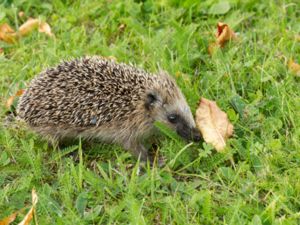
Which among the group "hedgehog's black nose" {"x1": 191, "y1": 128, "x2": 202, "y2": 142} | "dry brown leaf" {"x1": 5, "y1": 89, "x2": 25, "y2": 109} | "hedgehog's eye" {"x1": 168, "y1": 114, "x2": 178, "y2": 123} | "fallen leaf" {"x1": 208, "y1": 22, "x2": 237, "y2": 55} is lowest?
"hedgehog's black nose" {"x1": 191, "y1": 128, "x2": 202, "y2": 142}

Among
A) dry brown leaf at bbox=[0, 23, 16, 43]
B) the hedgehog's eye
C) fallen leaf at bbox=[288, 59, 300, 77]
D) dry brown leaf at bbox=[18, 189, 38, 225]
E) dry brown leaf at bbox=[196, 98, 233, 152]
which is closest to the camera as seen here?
dry brown leaf at bbox=[18, 189, 38, 225]

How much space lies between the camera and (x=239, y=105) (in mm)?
5023

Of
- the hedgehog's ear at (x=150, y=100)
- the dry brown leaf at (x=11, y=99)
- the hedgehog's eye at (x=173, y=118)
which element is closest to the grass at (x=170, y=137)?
the dry brown leaf at (x=11, y=99)

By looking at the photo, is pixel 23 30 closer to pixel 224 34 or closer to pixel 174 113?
pixel 224 34

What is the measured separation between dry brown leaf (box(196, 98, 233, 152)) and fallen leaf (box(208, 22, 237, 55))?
3.16ft

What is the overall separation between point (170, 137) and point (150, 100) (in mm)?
391

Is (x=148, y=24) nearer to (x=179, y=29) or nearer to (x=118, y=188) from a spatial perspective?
(x=179, y=29)

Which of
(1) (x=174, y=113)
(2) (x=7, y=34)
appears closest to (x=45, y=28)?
(2) (x=7, y=34)

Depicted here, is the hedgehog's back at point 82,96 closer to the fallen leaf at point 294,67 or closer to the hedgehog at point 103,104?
the hedgehog at point 103,104

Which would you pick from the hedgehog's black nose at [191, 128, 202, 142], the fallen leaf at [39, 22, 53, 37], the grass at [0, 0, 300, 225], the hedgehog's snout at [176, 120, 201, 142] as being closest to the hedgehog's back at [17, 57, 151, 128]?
the grass at [0, 0, 300, 225]

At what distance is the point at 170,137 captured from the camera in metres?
4.85

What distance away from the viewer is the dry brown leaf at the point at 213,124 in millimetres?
4664

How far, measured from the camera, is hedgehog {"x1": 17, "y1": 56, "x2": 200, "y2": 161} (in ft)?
16.3

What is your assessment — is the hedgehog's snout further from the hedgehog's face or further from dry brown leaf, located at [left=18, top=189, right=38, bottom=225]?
dry brown leaf, located at [left=18, top=189, right=38, bottom=225]
